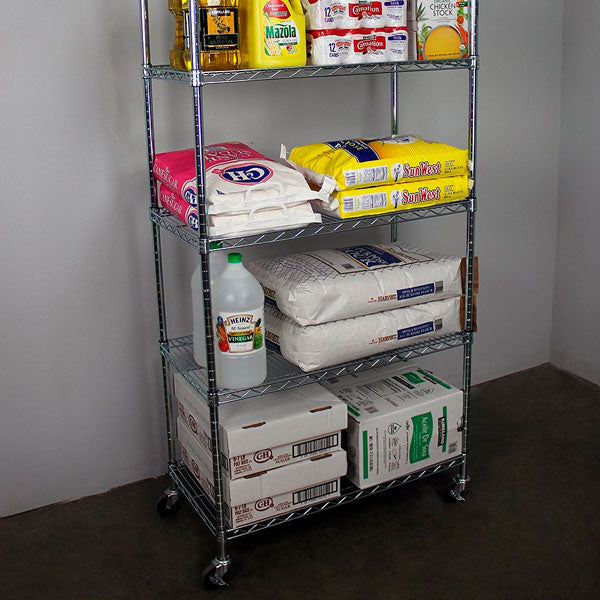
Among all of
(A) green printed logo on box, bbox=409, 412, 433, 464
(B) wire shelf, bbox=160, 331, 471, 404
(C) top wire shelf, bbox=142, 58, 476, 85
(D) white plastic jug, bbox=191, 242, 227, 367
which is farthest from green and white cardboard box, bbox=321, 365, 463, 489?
(C) top wire shelf, bbox=142, 58, 476, 85

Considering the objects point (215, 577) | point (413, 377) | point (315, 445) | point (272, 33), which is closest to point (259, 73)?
point (272, 33)

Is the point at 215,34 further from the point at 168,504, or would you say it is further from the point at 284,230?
the point at 168,504

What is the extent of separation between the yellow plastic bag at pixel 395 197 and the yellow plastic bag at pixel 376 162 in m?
0.02

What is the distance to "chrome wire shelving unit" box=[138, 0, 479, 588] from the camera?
187 cm

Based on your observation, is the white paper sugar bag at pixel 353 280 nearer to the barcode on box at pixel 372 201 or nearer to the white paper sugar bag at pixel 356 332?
the white paper sugar bag at pixel 356 332

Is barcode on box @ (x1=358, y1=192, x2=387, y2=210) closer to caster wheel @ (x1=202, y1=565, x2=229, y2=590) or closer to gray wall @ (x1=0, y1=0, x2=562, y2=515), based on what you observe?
gray wall @ (x1=0, y1=0, x2=562, y2=515)

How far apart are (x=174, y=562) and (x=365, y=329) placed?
0.83 meters

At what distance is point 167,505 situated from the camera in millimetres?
2379

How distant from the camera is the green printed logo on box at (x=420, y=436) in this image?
231 centimetres

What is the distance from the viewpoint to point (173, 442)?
99.1 inches
